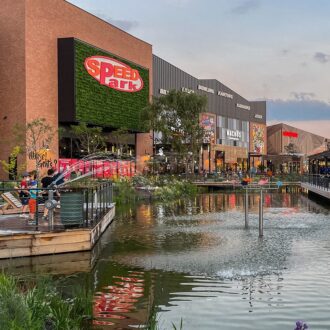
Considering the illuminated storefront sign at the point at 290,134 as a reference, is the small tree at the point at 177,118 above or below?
below

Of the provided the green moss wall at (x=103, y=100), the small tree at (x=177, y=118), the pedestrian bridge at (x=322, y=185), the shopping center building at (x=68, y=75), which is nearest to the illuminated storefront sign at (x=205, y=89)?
the shopping center building at (x=68, y=75)

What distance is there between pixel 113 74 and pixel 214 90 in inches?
2070

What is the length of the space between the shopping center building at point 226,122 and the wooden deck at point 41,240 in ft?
227

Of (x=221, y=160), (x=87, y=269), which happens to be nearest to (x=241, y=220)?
(x=87, y=269)

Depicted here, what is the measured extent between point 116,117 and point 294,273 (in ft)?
167

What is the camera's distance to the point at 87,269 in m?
13.8

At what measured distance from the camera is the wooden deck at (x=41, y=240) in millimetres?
14781

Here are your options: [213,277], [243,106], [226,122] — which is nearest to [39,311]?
[213,277]

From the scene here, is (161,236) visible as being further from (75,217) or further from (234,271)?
(234,271)

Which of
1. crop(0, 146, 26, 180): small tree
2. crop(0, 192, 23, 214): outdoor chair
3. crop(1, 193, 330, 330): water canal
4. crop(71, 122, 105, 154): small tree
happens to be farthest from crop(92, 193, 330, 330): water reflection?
crop(71, 122, 105, 154): small tree

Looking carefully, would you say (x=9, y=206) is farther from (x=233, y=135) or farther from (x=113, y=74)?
(x=233, y=135)

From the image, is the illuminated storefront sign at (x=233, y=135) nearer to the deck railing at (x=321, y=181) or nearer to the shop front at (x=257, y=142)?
the shop front at (x=257, y=142)

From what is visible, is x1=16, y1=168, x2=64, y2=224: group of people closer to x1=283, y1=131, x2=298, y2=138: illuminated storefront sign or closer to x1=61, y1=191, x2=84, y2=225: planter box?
x1=61, y1=191, x2=84, y2=225: planter box

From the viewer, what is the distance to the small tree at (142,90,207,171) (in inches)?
2488
